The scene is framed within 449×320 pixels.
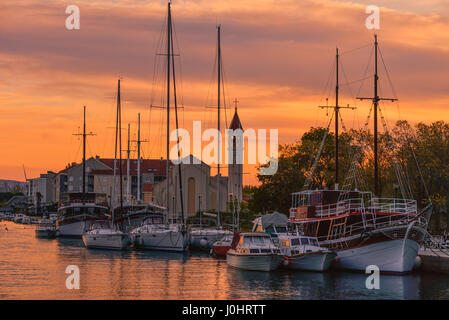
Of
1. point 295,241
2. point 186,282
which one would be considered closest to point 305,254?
point 295,241

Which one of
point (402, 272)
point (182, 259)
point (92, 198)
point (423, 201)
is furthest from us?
point (92, 198)

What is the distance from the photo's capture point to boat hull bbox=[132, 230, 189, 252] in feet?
257

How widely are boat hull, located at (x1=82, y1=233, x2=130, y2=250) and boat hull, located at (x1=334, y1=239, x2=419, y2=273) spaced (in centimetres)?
3596

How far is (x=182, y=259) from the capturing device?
71625 millimetres

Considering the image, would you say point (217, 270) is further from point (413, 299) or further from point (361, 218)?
point (413, 299)

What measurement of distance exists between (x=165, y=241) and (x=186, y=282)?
28.4 meters

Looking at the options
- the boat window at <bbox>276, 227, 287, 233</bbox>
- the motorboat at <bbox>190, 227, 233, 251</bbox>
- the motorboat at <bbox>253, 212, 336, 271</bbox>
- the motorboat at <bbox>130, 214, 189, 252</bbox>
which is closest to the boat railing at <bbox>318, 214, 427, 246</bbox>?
the motorboat at <bbox>253, 212, 336, 271</bbox>

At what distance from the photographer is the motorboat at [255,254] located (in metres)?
57.2

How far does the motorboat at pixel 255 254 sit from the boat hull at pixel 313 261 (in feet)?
4.18

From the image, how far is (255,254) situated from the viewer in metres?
57.6

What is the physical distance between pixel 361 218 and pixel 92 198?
251 feet

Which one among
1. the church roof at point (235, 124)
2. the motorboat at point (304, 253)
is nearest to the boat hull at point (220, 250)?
the motorboat at point (304, 253)
